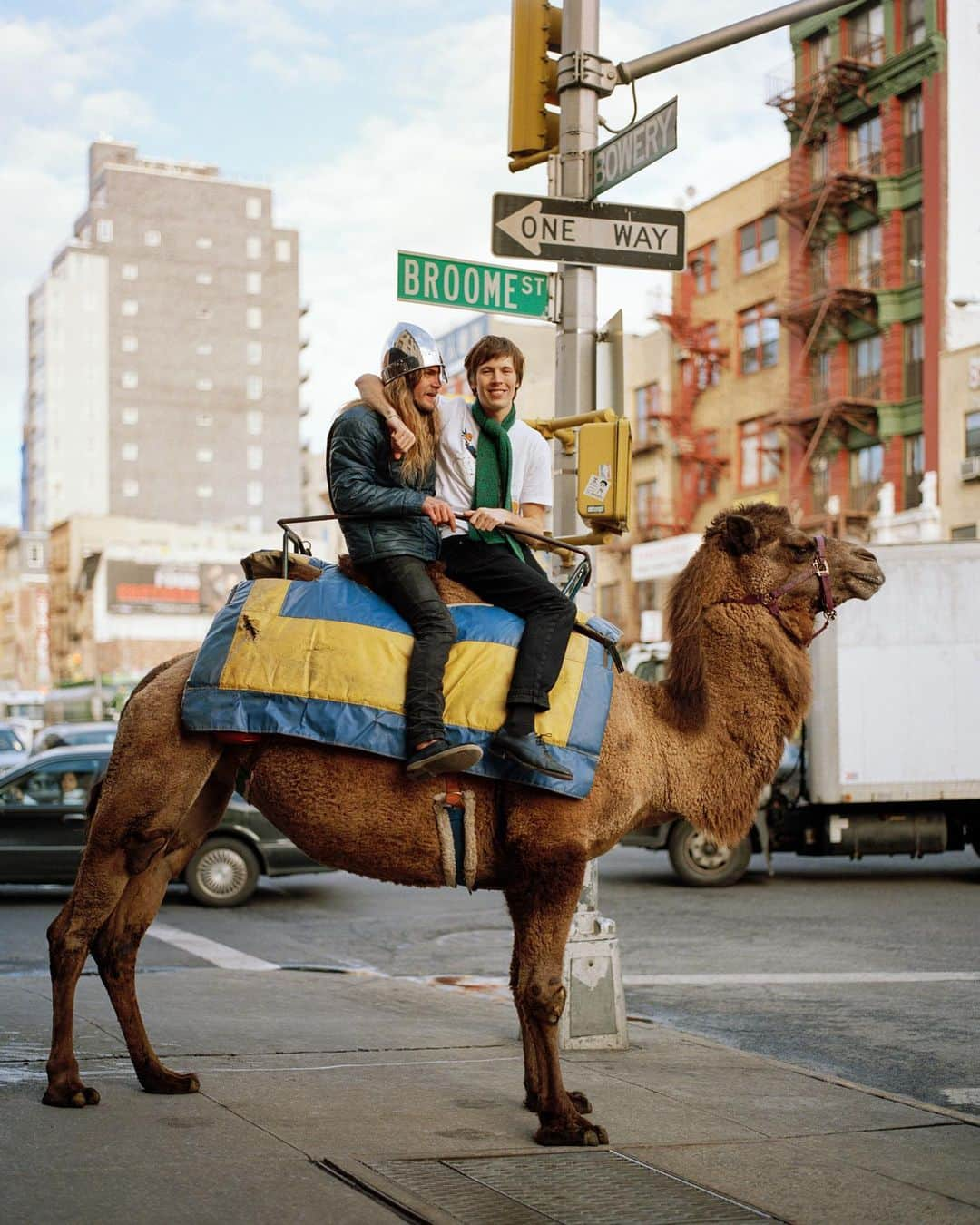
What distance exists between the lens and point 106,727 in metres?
26.1

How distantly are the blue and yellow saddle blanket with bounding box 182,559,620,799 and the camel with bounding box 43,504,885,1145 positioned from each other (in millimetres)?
126

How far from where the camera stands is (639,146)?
349 inches

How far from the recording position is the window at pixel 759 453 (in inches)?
1860

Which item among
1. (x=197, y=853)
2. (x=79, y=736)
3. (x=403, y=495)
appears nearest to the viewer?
(x=403, y=495)

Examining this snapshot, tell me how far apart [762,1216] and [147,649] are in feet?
327

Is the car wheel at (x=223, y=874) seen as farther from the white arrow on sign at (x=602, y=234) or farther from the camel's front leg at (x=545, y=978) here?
the camel's front leg at (x=545, y=978)

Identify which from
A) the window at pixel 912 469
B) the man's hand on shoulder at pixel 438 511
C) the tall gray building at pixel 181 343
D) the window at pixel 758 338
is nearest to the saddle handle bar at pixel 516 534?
the man's hand on shoulder at pixel 438 511

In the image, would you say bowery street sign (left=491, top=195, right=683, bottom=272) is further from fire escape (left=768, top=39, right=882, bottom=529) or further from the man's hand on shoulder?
fire escape (left=768, top=39, right=882, bottom=529)

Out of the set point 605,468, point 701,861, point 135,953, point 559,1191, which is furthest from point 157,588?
point 559,1191

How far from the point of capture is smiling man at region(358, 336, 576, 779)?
5.95m

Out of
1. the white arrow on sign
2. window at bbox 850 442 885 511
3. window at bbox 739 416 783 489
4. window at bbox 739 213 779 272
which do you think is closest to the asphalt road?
the white arrow on sign

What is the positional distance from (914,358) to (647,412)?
12459 mm

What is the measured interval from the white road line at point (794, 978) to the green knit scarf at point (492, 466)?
19.0 ft

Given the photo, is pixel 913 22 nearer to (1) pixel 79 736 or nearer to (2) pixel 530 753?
(1) pixel 79 736
